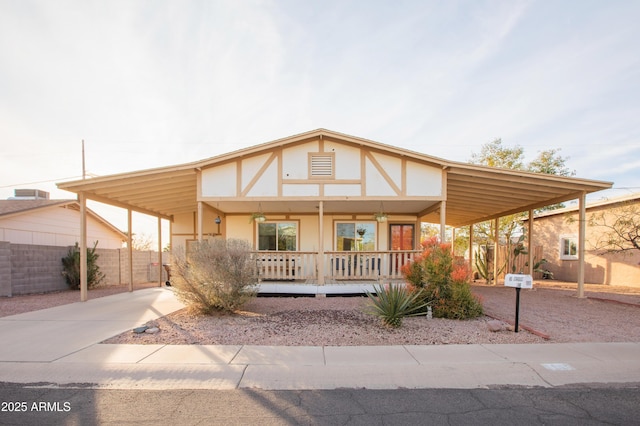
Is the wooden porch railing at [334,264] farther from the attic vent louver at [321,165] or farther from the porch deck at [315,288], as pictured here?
the attic vent louver at [321,165]

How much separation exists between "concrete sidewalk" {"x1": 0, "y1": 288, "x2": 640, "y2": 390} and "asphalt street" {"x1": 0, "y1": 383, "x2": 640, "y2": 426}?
20 cm

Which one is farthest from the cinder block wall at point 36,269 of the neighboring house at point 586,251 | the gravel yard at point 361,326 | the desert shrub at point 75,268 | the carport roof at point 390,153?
the neighboring house at point 586,251

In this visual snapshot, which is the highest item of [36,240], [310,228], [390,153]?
[390,153]

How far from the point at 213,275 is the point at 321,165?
477 cm

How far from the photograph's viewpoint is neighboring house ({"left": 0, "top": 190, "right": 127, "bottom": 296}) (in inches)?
429

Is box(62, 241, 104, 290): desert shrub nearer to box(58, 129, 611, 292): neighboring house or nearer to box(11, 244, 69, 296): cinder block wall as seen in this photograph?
box(11, 244, 69, 296): cinder block wall

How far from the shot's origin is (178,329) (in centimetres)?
621

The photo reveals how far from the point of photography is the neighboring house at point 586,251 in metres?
12.9

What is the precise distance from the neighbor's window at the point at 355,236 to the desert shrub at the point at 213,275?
6493 mm

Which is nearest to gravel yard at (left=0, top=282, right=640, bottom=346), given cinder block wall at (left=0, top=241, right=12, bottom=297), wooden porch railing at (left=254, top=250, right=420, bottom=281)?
wooden porch railing at (left=254, top=250, right=420, bottom=281)

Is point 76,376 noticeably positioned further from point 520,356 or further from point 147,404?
point 520,356

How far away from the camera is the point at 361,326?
20.6ft

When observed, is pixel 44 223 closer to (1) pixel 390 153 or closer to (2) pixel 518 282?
(1) pixel 390 153

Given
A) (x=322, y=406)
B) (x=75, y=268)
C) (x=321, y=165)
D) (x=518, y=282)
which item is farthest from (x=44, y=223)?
(x=518, y=282)
